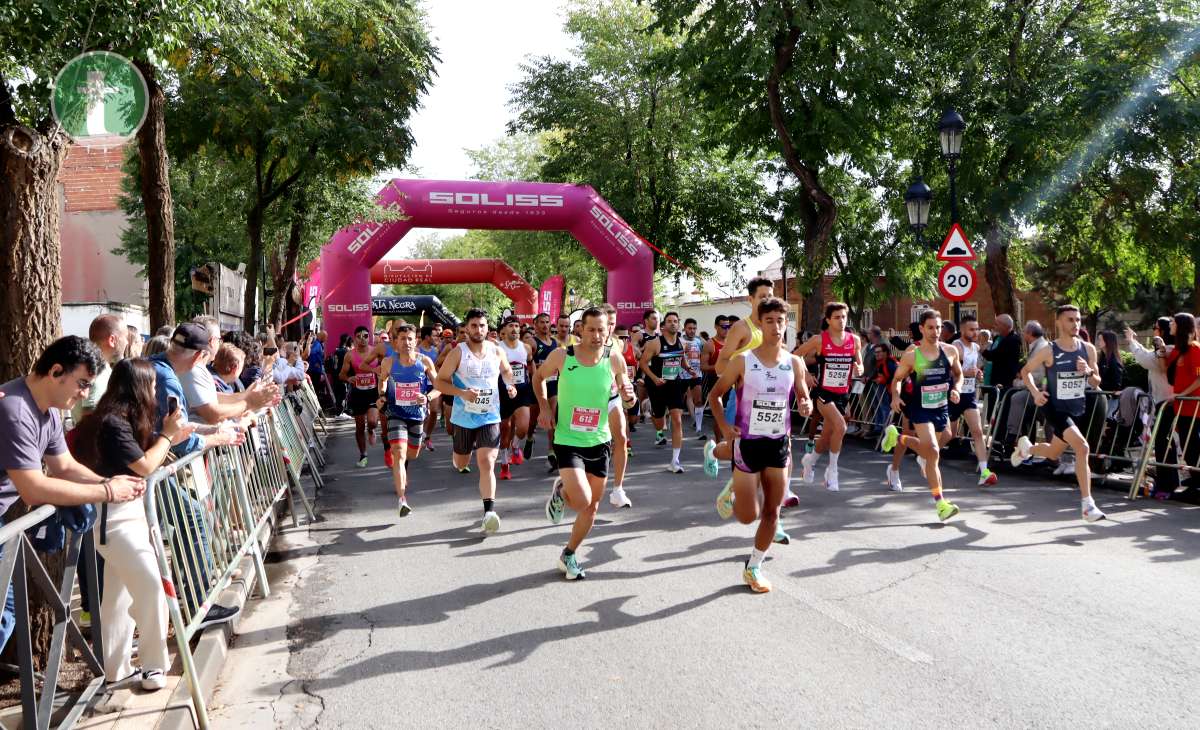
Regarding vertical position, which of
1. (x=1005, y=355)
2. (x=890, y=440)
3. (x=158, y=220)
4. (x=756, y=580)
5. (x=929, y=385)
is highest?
(x=158, y=220)

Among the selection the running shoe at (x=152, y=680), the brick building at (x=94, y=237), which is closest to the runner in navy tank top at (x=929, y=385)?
the running shoe at (x=152, y=680)

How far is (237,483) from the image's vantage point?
5840 millimetres

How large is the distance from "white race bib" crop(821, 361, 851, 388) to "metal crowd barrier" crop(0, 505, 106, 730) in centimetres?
713

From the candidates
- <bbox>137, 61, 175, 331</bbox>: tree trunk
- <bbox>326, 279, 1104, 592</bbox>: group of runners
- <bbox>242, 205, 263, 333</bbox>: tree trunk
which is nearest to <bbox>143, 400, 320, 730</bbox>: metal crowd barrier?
<bbox>326, 279, 1104, 592</bbox>: group of runners

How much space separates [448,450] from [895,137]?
12.7 metres

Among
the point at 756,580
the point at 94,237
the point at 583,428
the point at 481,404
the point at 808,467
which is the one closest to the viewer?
the point at 756,580

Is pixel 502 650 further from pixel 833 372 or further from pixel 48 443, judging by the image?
pixel 833 372

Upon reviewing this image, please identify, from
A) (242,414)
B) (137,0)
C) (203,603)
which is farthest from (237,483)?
(137,0)

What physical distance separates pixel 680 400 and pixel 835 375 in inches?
120

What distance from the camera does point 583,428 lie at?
6.35m

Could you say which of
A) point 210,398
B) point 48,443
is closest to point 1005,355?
point 210,398

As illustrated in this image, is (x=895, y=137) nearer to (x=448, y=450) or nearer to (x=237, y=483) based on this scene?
(x=448, y=450)

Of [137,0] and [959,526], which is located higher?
[137,0]

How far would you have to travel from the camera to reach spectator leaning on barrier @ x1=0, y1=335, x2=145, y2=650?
3.49 meters
